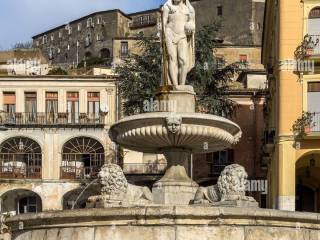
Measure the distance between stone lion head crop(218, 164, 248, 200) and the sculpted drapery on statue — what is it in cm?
316

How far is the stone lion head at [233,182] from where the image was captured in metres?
14.8

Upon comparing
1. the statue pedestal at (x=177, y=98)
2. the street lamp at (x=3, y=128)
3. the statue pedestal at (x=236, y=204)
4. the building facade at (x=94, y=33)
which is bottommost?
the statue pedestal at (x=236, y=204)

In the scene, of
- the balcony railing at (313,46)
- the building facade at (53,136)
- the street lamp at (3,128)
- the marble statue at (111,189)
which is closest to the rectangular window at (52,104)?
the building facade at (53,136)

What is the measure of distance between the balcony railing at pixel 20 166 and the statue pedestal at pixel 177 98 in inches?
1689

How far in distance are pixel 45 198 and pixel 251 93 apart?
1411 cm

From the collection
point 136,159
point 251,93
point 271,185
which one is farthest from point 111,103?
point 271,185

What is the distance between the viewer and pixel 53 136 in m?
60.0

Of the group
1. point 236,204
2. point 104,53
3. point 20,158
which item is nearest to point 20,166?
point 20,158

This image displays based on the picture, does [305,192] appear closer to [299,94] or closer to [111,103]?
[299,94]

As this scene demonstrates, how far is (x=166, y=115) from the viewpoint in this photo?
16.2m

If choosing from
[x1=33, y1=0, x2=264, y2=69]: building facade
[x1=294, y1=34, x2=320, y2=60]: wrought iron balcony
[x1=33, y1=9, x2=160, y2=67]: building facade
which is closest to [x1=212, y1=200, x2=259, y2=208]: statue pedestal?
[x1=294, y1=34, x2=320, y2=60]: wrought iron balcony

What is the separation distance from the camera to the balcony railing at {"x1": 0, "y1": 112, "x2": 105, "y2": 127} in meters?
60.1

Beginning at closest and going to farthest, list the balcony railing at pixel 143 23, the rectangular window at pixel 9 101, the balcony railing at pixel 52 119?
the balcony railing at pixel 52 119 → the rectangular window at pixel 9 101 → the balcony railing at pixel 143 23

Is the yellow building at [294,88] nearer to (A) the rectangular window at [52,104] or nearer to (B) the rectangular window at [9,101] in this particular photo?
(A) the rectangular window at [52,104]
